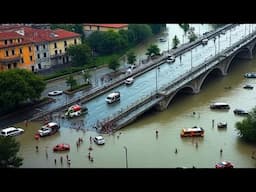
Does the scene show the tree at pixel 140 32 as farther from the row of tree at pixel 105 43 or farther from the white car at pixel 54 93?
the white car at pixel 54 93

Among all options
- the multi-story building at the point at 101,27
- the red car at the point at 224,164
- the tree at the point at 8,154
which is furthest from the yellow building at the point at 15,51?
the red car at the point at 224,164

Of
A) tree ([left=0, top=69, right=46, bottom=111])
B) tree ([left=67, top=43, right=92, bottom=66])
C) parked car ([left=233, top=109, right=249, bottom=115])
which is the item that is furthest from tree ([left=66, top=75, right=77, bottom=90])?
parked car ([left=233, top=109, right=249, bottom=115])

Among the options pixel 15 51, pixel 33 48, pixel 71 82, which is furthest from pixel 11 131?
pixel 33 48

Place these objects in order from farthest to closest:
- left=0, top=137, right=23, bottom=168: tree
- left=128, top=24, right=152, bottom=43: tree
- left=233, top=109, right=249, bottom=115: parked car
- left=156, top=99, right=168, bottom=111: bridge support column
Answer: left=128, top=24, right=152, bottom=43: tree
left=156, top=99, right=168, bottom=111: bridge support column
left=233, top=109, right=249, bottom=115: parked car
left=0, top=137, right=23, bottom=168: tree

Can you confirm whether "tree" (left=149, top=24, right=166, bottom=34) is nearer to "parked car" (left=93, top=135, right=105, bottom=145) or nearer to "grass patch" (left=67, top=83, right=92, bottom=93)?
"grass patch" (left=67, top=83, right=92, bottom=93)
